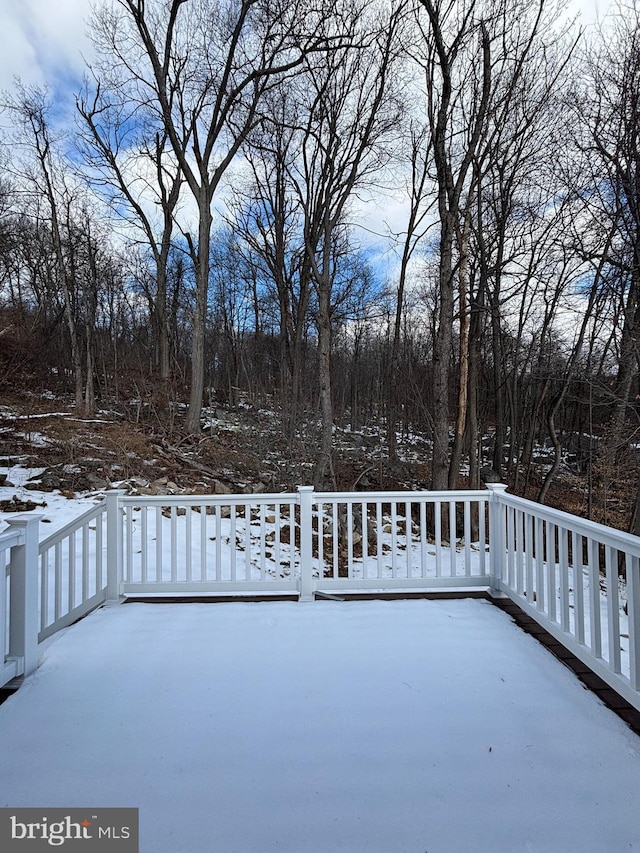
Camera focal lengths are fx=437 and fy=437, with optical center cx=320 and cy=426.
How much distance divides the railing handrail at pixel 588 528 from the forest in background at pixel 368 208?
14.7ft

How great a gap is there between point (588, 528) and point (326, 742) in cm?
160

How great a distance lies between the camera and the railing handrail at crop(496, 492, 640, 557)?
6.23 feet

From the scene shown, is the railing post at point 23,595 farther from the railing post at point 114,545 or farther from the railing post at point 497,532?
the railing post at point 497,532

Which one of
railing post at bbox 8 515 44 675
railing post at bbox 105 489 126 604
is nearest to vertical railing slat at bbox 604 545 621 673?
railing post at bbox 8 515 44 675

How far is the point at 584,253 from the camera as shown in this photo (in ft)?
25.4

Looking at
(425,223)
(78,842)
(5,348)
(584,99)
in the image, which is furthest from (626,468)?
(5,348)

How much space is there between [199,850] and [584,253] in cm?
923

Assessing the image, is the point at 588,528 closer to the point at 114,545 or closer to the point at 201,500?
the point at 201,500

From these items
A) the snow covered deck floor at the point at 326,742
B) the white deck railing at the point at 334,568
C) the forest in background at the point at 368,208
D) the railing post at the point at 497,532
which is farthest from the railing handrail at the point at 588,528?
the forest in background at the point at 368,208

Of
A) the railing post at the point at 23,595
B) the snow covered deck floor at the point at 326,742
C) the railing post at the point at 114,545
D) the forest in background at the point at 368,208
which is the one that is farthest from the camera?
the forest in background at the point at 368,208

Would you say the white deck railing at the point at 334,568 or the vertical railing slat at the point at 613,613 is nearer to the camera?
the vertical railing slat at the point at 613,613

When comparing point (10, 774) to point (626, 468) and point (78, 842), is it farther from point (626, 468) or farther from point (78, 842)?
point (626, 468)

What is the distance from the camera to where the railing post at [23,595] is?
225 centimetres

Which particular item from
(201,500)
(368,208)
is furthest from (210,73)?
(201,500)
